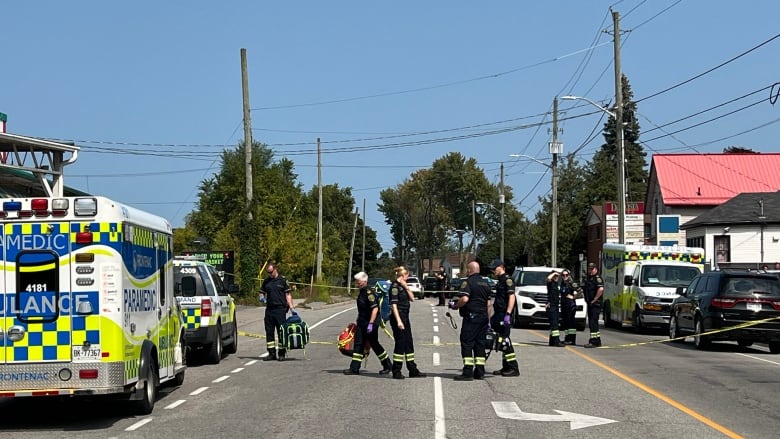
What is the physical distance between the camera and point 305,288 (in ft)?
191

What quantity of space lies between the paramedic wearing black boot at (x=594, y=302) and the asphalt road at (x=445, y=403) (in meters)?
1.91

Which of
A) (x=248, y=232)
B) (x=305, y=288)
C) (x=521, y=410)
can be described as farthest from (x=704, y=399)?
(x=305, y=288)

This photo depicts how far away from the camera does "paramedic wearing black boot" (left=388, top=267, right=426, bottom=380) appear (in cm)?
1572

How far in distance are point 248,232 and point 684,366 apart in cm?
2696

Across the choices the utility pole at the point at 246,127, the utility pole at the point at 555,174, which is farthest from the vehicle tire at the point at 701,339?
the utility pole at the point at 555,174

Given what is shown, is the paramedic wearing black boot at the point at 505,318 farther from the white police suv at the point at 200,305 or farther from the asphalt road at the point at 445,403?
the white police suv at the point at 200,305

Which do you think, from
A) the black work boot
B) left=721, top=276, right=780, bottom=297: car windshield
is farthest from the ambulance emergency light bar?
left=721, top=276, right=780, bottom=297: car windshield

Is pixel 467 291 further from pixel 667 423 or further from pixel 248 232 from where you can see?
pixel 248 232

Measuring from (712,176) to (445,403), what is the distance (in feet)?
189

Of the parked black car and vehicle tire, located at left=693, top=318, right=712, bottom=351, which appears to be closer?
the parked black car

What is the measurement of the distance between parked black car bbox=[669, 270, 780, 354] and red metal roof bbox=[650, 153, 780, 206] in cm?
4234

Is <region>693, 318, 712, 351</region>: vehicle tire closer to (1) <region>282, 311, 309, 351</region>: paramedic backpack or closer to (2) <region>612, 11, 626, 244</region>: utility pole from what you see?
(1) <region>282, 311, 309, 351</region>: paramedic backpack

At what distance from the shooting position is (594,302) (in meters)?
22.8

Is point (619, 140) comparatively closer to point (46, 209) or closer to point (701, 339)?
point (701, 339)
